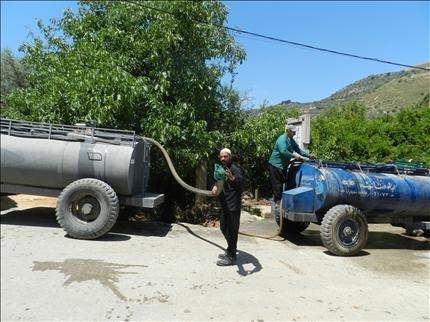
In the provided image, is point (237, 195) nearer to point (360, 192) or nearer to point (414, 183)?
point (360, 192)

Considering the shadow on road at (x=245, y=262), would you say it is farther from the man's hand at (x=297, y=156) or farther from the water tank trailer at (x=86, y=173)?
the man's hand at (x=297, y=156)

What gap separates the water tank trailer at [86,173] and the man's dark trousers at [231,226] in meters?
1.56

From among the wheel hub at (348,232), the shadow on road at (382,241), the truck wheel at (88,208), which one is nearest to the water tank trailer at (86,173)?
the truck wheel at (88,208)

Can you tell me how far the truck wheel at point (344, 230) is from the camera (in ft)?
26.4

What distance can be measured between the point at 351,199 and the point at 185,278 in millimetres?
3804

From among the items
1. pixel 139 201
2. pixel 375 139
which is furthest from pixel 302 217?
pixel 375 139

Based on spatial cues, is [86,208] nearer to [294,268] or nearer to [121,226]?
[121,226]

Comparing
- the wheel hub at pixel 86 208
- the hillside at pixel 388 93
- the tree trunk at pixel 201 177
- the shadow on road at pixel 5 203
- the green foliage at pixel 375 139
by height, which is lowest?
the wheel hub at pixel 86 208

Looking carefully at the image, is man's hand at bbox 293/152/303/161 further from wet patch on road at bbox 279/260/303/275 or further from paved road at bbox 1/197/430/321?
wet patch on road at bbox 279/260/303/275

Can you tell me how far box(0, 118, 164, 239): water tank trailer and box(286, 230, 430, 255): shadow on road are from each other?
10.4ft

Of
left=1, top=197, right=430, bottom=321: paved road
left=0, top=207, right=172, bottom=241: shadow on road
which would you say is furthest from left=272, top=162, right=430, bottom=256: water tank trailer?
left=0, top=207, right=172, bottom=241: shadow on road

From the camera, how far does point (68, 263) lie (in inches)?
195

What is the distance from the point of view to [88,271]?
16.0 ft

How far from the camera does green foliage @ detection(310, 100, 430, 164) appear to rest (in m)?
14.6
